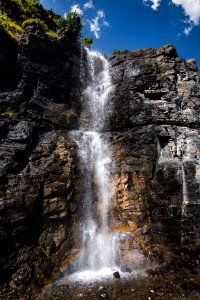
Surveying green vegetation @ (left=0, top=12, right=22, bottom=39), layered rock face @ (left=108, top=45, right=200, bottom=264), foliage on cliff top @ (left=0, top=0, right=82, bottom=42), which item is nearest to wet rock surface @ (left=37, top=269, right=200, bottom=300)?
layered rock face @ (left=108, top=45, right=200, bottom=264)

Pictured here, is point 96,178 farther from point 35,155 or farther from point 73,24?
point 73,24

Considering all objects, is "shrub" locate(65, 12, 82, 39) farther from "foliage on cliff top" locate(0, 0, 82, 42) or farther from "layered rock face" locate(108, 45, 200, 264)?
"layered rock face" locate(108, 45, 200, 264)

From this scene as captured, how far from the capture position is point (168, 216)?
1345 cm

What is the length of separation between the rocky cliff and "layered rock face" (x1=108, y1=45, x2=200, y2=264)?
55 millimetres

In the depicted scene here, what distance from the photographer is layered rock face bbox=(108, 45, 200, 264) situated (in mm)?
13211

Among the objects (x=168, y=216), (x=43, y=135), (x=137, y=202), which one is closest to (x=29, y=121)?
(x=43, y=135)

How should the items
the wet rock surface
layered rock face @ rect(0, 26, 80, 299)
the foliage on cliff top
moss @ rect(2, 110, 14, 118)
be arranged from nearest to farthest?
the wet rock surface < layered rock face @ rect(0, 26, 80, 299) < moss @ rect(2, 110, 14, 118) < the foliage on cliff top

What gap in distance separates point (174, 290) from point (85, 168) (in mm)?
7877

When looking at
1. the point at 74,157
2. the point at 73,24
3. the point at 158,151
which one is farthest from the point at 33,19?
the point at 158,151

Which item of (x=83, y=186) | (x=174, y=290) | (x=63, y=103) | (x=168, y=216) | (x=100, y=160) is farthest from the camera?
(x=63, y=103)

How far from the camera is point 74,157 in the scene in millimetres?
14758

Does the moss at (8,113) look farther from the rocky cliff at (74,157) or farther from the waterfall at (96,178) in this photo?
the waterfall at (96,178)

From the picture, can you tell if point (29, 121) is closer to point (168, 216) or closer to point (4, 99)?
point (4, 99)

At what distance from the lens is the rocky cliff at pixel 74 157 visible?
11.6 metres
